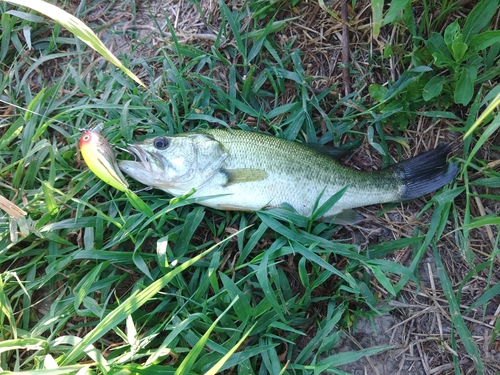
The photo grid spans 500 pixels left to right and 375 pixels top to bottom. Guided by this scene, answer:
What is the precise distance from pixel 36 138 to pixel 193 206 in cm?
141

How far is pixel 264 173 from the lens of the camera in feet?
10.1

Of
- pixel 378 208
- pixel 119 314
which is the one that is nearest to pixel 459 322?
pixel 378 208

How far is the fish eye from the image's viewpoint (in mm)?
3092

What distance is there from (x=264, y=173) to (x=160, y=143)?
2.74 feet

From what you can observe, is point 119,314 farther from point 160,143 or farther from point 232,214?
point 160,143

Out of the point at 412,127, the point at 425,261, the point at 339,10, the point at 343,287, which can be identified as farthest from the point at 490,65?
the point at 343,287

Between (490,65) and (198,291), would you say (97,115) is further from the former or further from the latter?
(490,65)

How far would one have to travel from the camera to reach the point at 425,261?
3.22m

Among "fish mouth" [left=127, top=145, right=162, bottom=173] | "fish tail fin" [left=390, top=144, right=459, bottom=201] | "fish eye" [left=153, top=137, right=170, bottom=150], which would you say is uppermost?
"fish eye" [left=153, top=137, right=170, bottom=150]

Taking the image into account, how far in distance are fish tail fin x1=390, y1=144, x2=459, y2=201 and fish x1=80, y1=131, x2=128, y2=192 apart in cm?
214

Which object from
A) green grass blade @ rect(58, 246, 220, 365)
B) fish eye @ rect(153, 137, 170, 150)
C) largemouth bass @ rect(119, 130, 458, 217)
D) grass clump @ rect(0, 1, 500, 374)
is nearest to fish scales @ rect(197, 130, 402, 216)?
largemouth bass @ rect(119, 130, 458, 217)

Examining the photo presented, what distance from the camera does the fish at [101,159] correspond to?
2.77 metres

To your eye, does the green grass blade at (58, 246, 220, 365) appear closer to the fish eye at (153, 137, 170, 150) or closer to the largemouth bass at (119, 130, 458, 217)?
the largemouth bass at (119, 130, 458, 217)

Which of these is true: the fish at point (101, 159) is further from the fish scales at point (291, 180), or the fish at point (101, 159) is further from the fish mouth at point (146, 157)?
the fish scales at point (291, 180)
